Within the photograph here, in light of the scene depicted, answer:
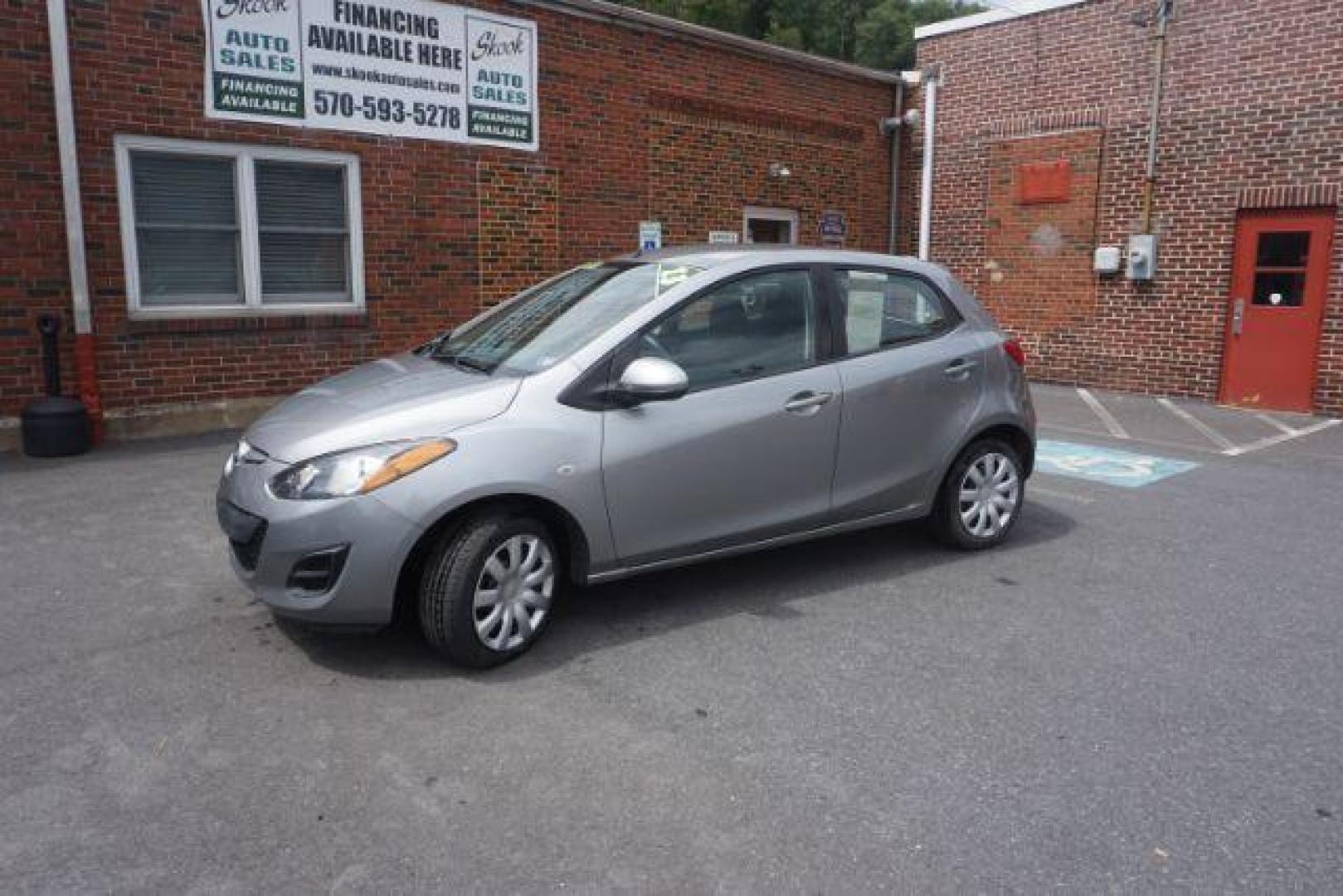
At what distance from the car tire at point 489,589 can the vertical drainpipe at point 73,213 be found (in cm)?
561

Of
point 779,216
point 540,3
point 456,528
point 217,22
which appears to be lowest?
point 456,528

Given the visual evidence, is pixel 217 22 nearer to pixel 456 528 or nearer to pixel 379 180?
pixel 379 180

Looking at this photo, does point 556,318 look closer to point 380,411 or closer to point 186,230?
point 380,411

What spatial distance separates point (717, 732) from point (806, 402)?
1.77 m

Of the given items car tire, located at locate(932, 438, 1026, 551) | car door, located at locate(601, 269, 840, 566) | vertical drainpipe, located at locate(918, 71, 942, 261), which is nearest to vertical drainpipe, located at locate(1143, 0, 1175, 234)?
vertical drainpipe, located at locate(918, 71, 942, 261)

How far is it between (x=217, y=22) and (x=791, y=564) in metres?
6.80

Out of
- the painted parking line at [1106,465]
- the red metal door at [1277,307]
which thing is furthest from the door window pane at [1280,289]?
the painted parking line at [1106,465]

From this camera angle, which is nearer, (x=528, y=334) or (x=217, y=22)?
(x=528, y=334)

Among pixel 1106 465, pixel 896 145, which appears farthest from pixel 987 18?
pixel 1106 465

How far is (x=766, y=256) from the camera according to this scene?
4793mm

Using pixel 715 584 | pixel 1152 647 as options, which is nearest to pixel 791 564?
pixel 715 584

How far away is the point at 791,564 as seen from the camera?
17.4ft

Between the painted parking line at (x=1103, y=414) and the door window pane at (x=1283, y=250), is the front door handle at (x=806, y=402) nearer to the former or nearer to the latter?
the painted parking line at (x=1103, y=414)

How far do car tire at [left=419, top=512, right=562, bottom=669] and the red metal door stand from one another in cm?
1012
